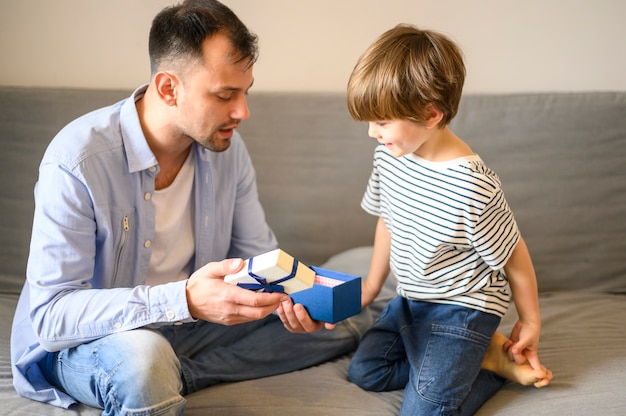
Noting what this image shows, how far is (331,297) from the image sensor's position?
1471 millimetres

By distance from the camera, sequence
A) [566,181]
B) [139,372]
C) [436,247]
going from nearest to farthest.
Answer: [139,372] < [436,247] < [566,181]

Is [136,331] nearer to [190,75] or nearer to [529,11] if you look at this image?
[190,75]

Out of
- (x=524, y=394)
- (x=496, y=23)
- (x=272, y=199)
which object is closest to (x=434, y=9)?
(x=496, y=23)

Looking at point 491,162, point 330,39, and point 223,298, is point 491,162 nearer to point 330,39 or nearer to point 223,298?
point 330,39

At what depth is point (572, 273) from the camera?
83.4 inches

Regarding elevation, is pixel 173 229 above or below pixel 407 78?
below

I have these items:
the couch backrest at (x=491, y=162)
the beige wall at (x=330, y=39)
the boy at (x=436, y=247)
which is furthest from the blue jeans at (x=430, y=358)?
the beige wall at (x=330, y=39)

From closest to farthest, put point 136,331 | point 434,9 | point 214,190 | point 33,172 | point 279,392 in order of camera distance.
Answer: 1. point 136,331
2. point 279,392
3. point 214,190
4. point 33,172
5. point 434,9

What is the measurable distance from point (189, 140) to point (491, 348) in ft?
2.70

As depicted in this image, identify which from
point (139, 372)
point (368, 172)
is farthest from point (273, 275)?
point (368, 172)

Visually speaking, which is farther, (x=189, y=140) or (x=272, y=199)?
(x=272, y=199)

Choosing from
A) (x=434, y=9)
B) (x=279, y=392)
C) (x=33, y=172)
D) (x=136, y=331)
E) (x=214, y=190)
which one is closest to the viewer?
(x=136, y=331)

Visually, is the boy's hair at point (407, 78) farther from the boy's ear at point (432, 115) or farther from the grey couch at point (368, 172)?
the grey couch at point (368, 172)

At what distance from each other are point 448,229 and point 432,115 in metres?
0.24
